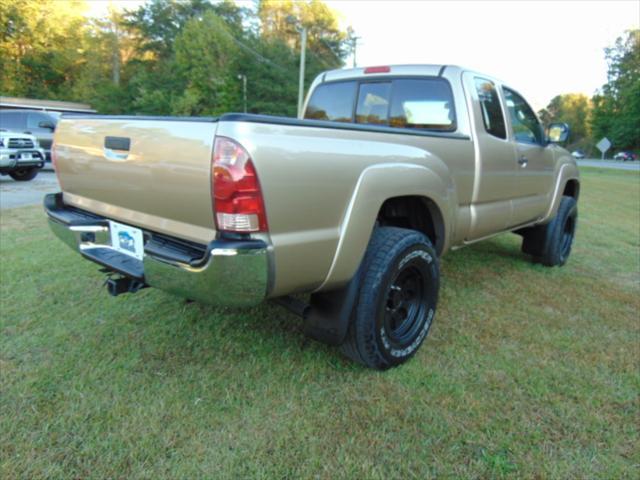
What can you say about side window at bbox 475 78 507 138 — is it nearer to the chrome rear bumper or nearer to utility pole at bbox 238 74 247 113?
the chrome rear bumper

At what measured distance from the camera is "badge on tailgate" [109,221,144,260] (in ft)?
7.24

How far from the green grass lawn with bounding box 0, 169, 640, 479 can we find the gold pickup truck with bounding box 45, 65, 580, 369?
0.35m

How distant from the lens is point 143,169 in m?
2.07

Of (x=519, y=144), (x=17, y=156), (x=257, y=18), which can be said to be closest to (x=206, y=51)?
(x=257, y=18)

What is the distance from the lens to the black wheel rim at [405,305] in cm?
258

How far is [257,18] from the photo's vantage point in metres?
45.4

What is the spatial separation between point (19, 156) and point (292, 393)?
10176 mm

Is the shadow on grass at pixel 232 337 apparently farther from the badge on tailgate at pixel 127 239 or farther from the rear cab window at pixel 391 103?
the rear cab window at pixel 391 103

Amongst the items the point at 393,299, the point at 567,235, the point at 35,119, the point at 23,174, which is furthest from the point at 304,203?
the point at 35,119

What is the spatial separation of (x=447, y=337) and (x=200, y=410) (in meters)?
1.66

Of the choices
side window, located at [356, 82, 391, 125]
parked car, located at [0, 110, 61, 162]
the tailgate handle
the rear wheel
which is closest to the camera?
the tailgate handle

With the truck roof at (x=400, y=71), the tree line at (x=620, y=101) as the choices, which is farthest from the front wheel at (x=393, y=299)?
the tree line at (x=620, y=101)

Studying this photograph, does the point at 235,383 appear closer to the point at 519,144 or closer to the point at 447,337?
the point at 447,337

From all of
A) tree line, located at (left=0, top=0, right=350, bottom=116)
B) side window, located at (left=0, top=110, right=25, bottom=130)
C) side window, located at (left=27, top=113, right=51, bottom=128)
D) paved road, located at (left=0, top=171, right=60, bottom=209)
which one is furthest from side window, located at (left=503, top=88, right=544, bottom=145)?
tree line, located at (left=0, top=0, right=350, bottom=116)
